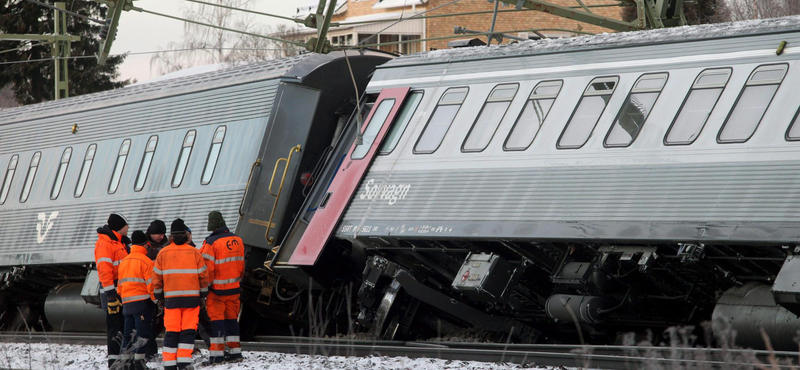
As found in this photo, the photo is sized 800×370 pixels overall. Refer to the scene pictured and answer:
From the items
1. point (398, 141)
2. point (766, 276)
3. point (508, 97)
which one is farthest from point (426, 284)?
point (766, 276)

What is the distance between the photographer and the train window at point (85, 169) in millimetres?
17422

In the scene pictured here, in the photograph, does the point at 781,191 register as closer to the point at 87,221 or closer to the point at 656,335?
the point at 656,335

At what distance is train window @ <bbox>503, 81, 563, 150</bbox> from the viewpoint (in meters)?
11.0

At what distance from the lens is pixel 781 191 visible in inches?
344

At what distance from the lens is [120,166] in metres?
16.7

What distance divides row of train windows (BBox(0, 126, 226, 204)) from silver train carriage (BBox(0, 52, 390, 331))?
2 cm

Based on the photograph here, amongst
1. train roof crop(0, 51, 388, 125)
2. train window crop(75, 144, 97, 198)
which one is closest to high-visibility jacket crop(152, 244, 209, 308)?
train roof crop(0, 51, 388, 125)

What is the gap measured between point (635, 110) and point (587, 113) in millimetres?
538

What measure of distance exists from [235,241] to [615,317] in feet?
13.9

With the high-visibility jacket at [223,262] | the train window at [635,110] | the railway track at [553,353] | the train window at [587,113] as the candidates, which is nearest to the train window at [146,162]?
the railway track at [553,353]

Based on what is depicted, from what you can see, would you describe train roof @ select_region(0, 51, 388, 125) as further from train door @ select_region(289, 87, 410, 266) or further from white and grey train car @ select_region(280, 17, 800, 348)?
train door @ select_region(289, 87, 410, 266)

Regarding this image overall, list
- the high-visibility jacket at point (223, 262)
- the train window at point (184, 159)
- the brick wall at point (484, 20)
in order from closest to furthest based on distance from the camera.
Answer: the high-visibility jacket at point (223, 262), the train window at point (184, 159), the brick wall at point (484, 20)

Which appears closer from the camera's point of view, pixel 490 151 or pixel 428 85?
pixel 490 151

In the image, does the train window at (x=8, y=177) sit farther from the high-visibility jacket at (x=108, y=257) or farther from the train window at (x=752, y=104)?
the train window at (x=752, y=104)
